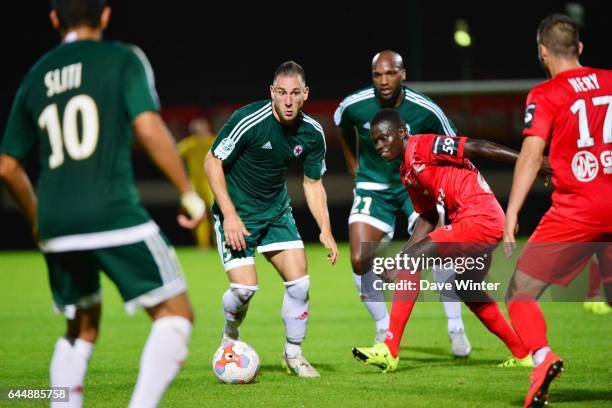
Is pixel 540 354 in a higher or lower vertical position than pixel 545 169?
lower

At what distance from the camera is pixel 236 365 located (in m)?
6.72

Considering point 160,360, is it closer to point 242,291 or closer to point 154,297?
point 154,297

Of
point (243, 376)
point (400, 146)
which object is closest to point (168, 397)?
point (243, 376)


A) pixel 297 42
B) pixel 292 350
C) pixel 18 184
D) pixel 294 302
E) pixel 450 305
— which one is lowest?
pixel 292 350

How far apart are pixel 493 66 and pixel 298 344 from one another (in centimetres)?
2304

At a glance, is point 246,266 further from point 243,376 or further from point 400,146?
point 400,146

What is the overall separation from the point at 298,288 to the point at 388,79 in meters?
2.21

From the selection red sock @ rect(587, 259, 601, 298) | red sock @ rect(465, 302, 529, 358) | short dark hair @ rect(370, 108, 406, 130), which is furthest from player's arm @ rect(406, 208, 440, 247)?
red sock @ rect(587, 259, 601, 298)

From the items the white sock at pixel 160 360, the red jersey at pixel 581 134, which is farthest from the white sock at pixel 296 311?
the white sock at pixel 160 360

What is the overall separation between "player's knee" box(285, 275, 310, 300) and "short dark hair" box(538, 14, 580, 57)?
2635 mm

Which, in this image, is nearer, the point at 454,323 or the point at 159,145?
the point at 159,145

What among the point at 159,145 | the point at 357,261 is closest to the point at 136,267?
the point at 159,145

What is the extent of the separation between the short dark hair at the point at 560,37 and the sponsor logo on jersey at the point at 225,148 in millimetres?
2528

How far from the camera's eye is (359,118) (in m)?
8.69
